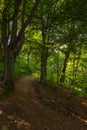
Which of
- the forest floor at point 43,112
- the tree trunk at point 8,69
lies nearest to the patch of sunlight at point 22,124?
the forest floor at point 43,112

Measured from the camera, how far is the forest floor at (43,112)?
27.1 ft

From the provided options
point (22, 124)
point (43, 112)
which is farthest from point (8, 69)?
point (22, 124)

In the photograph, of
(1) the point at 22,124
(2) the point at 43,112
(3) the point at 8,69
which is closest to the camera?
(1) the point at 22,124

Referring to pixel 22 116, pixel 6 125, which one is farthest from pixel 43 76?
pixel 6 125

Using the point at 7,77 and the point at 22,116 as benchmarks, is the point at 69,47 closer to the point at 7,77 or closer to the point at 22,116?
the point at 7,77

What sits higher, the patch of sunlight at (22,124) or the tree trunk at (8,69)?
the tree trunk at (8,69)

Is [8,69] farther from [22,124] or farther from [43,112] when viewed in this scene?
[22,124]

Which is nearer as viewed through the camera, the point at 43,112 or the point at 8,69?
the point at 43,112

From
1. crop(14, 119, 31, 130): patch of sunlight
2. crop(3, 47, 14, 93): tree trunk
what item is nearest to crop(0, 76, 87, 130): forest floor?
crop(14, 119, 31, 130): patch of sunlight

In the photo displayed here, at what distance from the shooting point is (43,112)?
10.5m

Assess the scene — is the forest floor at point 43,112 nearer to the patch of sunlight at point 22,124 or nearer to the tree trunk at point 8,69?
the patch of sunlight at point 22,124

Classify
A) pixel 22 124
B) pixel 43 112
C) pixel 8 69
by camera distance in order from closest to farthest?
pixel 22 124 → pixel 43 112 → pixel 8 69

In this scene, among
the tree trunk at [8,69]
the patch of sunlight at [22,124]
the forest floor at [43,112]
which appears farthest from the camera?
the tree trunk at [8,69]

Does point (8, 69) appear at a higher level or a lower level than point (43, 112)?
higher
